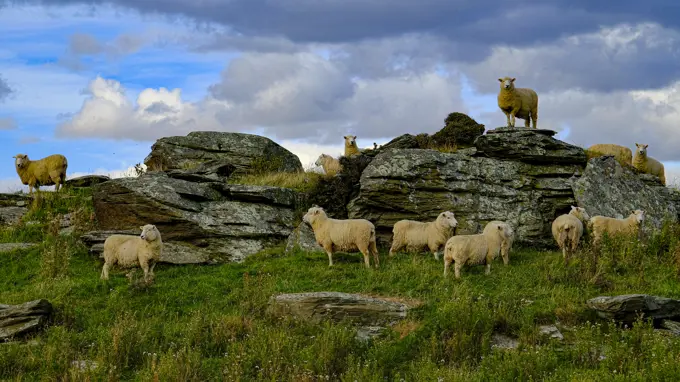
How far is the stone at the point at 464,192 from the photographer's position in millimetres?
21453

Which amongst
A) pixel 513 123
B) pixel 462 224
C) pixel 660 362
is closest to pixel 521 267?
pixel 462 224

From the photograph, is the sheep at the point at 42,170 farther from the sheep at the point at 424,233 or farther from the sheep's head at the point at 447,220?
the sheep's head at the point at 447,220

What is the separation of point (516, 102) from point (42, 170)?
18648 mm

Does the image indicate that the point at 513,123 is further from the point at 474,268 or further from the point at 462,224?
the point at 474,268

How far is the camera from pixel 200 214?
21656 millimetres

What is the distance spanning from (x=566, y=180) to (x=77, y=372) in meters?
16.4

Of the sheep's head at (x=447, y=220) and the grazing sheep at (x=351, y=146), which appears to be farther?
the grazing sheep at (x=351, y=146)

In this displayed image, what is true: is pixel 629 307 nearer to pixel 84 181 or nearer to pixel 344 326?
pixel 344 326

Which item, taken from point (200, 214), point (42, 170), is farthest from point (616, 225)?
point (42, 170)

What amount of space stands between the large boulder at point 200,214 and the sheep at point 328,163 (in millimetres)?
4595

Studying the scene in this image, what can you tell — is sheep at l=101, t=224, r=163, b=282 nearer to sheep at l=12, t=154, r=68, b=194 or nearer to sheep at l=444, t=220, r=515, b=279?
sheep at l=444, t=220, r=515, b=279

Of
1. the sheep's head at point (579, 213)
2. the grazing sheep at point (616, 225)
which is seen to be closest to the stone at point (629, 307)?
the grazing sheep at point (616, 225)

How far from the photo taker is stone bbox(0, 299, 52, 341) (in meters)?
14.0

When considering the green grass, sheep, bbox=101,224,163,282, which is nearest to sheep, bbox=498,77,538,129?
the green grass
